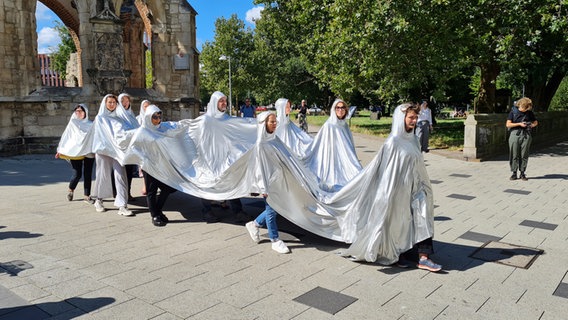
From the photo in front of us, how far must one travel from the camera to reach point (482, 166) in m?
12.9

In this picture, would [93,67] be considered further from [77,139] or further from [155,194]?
[155,194]

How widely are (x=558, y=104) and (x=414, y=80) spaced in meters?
37.8

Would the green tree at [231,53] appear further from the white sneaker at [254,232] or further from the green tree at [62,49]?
the white sneaker at [254,232]

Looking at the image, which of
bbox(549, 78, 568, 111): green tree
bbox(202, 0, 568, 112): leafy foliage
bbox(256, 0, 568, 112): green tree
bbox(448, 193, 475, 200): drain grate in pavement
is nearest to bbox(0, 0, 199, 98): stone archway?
bbox(202, 0, 568, 112): leafy foliage

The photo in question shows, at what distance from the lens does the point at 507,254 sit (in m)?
5.30

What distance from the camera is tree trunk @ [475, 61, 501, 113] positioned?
18594 mm

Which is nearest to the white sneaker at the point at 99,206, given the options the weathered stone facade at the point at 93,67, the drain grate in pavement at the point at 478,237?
the drain grate in pavement at the point at 478,237

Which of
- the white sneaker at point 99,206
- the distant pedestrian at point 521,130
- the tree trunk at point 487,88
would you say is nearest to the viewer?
the white sneaker at point 99,206

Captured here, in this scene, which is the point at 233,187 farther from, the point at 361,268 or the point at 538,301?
the point at 538,301

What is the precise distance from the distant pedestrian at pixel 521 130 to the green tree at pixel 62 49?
39.9 meters

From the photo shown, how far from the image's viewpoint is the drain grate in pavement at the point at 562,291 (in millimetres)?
4129

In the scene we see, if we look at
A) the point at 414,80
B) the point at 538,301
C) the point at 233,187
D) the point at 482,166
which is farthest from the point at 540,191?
the point at 414,80

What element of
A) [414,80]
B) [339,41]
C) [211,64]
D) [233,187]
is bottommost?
[233,187]

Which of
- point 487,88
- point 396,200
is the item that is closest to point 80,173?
point 396,200
